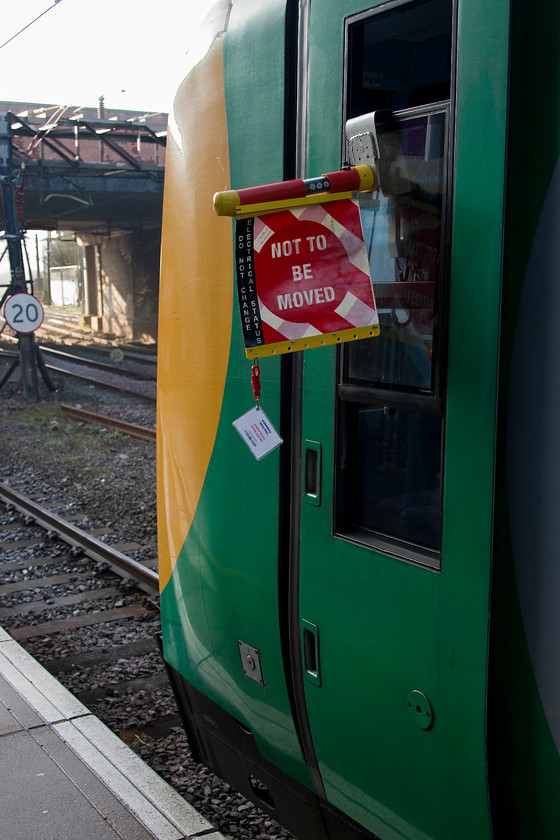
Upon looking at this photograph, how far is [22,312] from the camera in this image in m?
15.5

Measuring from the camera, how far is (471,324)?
78.1 inches

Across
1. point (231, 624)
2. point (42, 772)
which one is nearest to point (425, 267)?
point (231, 624)

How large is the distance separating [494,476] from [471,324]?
0.37m

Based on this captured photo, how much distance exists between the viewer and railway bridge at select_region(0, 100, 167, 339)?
17703 millimetres

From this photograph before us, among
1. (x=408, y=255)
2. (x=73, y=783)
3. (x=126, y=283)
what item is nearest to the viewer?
(x=408, y=255)

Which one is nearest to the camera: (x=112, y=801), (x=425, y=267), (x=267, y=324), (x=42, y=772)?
(x=425, y=267)

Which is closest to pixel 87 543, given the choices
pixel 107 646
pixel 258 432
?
pixel 107 646

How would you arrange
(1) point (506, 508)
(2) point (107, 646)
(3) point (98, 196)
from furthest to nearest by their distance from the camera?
(3) point (98, 196), (2) point (107, 646), (1) point (506, 508)

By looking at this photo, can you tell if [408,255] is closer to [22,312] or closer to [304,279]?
[304,279]

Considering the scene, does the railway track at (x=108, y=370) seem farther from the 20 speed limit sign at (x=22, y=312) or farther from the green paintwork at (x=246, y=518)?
the green paintwork at (x=246, y=518)

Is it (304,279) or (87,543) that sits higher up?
(304,279)

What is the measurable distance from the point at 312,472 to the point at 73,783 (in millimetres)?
2224

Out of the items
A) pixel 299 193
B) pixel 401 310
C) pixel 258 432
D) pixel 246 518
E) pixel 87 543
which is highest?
pixel 299 193

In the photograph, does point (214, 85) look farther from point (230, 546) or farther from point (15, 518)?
point (15, 518)
